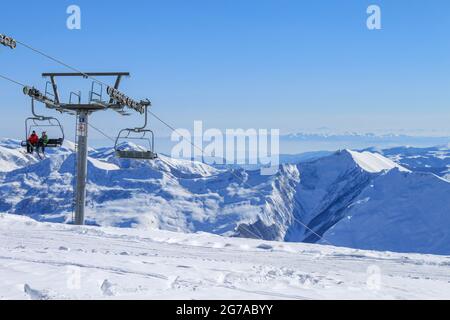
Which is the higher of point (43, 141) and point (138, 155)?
point (43, 141)

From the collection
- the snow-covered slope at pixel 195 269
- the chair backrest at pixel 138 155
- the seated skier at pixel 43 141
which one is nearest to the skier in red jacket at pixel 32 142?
the seated skier at pixel 43 141

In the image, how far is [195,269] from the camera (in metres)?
13.8

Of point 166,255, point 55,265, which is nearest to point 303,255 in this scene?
point 166,255

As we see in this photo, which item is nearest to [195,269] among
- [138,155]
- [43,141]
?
[138,155]

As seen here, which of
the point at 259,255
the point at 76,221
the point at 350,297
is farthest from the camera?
the point at 76,221

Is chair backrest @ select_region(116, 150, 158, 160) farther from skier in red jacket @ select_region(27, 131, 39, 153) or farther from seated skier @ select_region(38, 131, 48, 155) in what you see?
skier in red jacket @ select_region(27, 131, 39, 153)

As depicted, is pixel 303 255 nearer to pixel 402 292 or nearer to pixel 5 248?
pixel 402 292

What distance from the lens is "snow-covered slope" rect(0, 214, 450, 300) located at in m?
11.0

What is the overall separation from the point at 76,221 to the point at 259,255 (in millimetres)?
12217

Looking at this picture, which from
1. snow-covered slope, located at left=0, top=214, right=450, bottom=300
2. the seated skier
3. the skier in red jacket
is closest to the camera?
snow-covered slope, located at left=0, top=214, right=450, bottom=300

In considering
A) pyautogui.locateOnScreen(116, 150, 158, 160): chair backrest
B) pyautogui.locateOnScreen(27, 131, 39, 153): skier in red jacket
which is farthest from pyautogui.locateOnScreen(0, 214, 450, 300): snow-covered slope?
pyautogui.locateOnScreen(27, 131, 39, 153): skier in red jacket

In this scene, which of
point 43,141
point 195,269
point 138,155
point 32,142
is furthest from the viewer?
point 43,141

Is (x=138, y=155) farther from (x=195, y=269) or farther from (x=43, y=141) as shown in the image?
(x=195, y=269)
